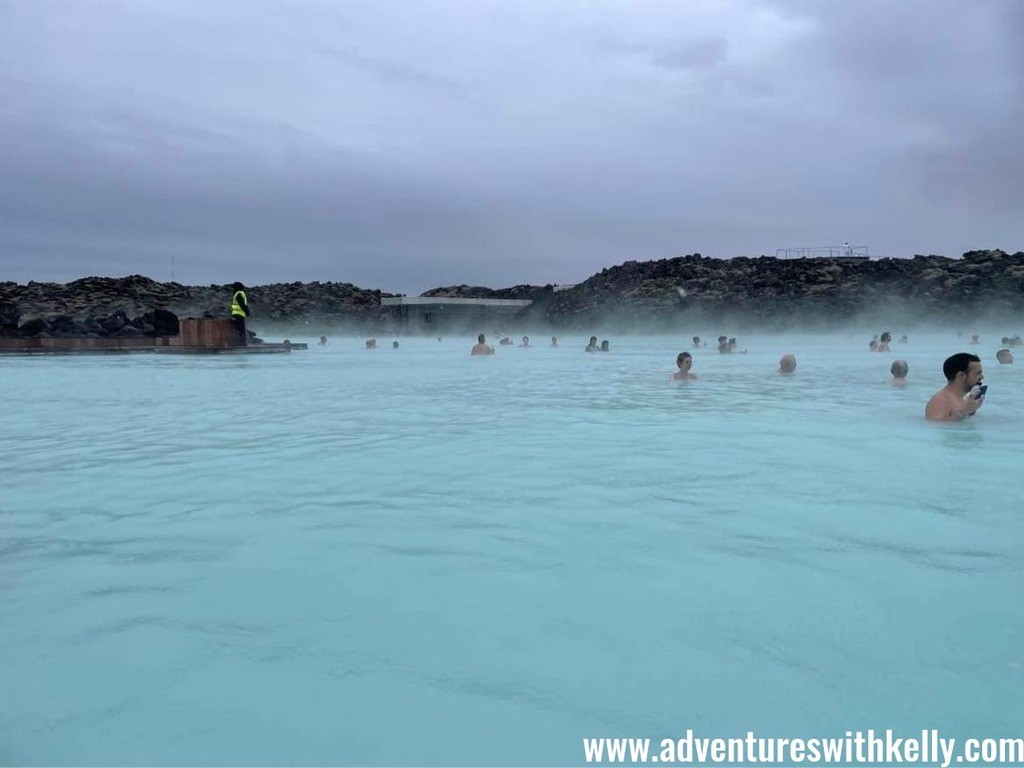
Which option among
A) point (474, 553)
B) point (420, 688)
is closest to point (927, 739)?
point (420, 688)

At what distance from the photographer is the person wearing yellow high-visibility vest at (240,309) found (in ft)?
61.3

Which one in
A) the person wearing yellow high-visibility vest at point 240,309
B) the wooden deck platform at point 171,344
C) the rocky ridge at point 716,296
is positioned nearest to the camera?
the person wearing yellow high-visibility vest at point 240,309

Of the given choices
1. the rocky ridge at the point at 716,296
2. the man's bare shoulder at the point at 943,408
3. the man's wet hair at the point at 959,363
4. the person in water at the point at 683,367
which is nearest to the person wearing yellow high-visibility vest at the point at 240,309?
the person in water at the point at 683,367

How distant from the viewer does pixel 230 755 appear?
1.95 m

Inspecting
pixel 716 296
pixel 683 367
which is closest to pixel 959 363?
pixel 683 367

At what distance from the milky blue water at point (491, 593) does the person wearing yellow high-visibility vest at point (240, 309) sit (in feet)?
39.3

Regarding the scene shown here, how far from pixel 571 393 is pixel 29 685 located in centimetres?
966

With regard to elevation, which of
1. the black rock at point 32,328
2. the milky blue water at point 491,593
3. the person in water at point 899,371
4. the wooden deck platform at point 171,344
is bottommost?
the milky blue water at point 491,593

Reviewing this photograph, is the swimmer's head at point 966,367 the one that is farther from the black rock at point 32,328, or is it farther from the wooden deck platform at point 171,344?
the black rock at point 32,328

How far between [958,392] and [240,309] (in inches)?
659

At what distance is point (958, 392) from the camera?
24.1 ft

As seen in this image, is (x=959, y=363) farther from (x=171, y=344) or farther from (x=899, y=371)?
(x=171, y=344)

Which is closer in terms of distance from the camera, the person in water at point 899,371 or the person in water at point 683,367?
the person in water at point 899,371

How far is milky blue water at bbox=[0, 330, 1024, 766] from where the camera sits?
6.91 ft
